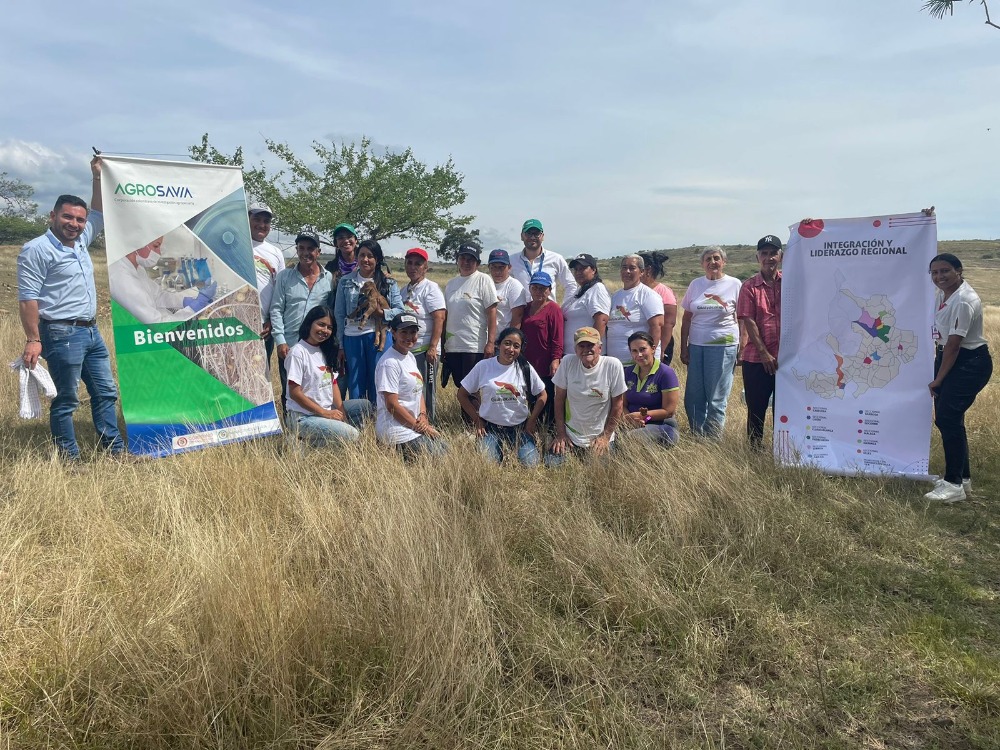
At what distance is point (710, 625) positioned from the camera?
3.19 m

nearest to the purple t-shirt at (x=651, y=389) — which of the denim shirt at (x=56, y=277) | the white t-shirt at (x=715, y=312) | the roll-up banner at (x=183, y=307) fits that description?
the white t-shirt at (x=715, y=312)

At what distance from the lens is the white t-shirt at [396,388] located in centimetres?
532

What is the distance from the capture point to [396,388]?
536 centimetres

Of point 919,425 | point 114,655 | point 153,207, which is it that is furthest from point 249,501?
point 919,425

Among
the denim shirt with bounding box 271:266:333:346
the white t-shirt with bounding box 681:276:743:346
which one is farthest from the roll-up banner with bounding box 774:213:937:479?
the denim shirt with bounding box 271:266:333:346

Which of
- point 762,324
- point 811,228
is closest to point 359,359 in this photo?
point 762,324

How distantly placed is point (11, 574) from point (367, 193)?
27.6 m

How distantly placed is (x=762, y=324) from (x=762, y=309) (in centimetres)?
14

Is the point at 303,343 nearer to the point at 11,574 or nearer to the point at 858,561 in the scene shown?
the point at 11,574

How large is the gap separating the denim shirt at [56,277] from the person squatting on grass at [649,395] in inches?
184

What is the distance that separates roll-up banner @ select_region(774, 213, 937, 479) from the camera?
17.5ft

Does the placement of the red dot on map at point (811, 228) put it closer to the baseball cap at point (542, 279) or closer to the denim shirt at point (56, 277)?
the baseball cap at point (542, 279)

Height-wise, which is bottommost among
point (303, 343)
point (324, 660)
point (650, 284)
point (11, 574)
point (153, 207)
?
point (324, 660)

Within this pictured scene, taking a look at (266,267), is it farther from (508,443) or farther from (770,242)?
(770,242)
